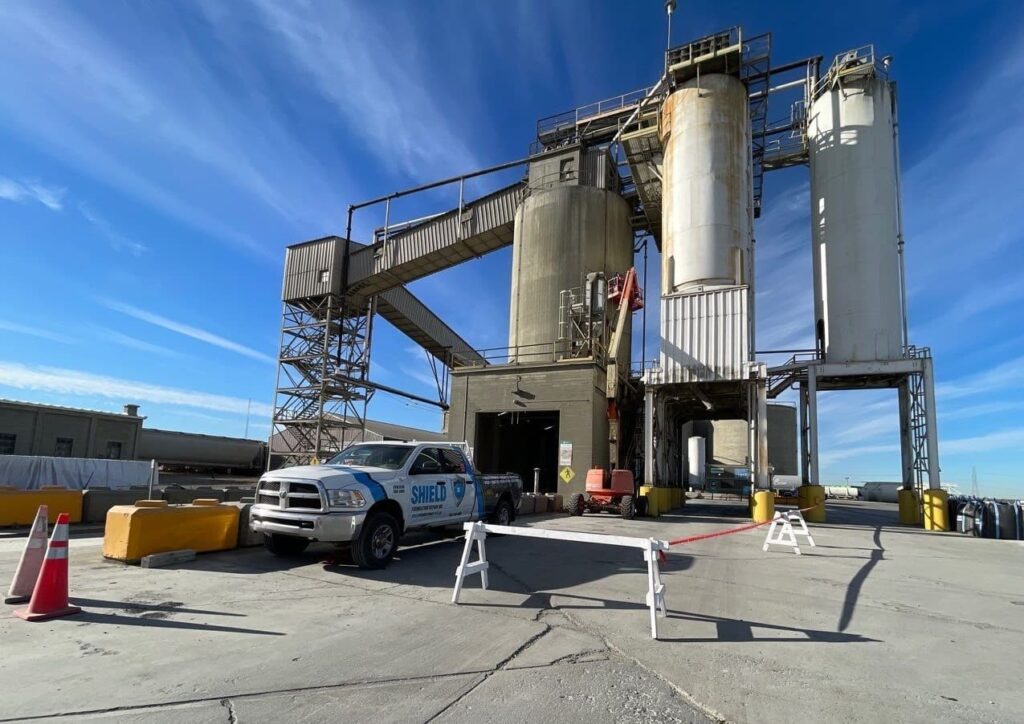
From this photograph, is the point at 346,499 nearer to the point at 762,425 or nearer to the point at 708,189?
the point at 762,425

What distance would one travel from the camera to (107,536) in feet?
28.0

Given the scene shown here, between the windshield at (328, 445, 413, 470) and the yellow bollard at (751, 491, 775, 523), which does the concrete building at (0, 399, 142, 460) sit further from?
the yellow bollard at (751, 491, 775, 523)

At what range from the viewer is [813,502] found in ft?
72.8

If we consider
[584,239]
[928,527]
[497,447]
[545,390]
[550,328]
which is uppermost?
[584,239]

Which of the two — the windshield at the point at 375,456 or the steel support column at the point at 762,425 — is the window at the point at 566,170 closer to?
the steel support column at the point at 762,425

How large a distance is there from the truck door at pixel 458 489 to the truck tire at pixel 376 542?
5.18 ft

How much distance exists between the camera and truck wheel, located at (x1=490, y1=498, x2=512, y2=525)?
41.1ft

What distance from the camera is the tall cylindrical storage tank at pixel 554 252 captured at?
30766 millimetres

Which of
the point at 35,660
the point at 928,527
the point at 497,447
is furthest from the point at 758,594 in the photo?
the point at 497,447

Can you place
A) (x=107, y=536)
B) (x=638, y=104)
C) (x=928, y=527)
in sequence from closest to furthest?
(x=107, y=536) < (x=928, y=527) < (x=638, y=104)

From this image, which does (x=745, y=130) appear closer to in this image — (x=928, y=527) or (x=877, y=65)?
(x=877, y=65)

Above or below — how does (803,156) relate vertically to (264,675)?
above

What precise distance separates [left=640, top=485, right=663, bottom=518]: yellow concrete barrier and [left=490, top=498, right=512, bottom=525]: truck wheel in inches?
390

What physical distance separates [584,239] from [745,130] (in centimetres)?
899
